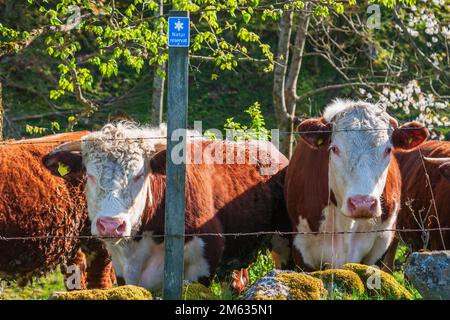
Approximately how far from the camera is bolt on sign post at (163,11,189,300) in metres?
6.34

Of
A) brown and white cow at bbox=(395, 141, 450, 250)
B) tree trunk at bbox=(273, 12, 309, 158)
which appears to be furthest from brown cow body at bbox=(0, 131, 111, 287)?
tree trunk at bbox=(273, 12, 309, 158)

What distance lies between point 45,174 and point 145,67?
1166 cm

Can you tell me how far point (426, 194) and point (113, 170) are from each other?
3524mm

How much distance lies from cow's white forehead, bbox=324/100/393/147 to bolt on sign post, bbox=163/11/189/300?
206 centimetres

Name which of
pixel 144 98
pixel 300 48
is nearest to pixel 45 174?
pixel 300 48

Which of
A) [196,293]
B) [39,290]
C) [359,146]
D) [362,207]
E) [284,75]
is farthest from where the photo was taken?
[284,75]

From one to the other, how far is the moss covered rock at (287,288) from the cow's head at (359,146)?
1575 mm

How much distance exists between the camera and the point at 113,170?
7848 mm

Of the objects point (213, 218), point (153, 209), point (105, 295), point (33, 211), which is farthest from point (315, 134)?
point (105, 295)

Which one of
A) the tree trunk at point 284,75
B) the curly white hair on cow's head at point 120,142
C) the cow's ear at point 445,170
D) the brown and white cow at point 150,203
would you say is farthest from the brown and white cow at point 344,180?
the tree trunk at point 284,75

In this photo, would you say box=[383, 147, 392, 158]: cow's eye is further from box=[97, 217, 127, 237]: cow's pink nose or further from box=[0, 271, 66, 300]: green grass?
box=[0, 271, 66, 300]: green grass

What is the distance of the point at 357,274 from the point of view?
6.77 meters

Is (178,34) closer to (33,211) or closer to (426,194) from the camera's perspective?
(33,211)
